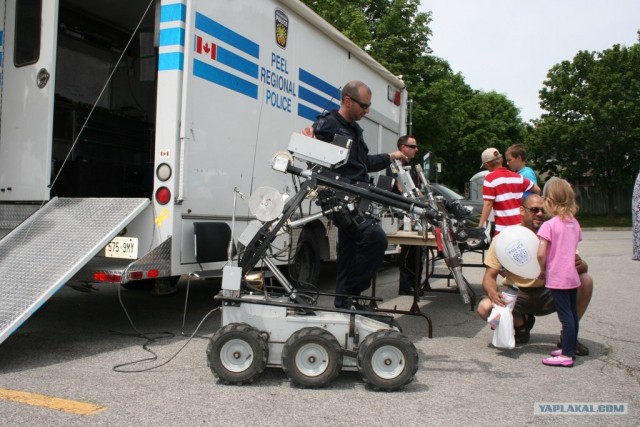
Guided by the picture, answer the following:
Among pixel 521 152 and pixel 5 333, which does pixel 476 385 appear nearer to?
pixel 5 333

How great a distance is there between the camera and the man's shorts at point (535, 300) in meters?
4.45

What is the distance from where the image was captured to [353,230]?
13.3 feet

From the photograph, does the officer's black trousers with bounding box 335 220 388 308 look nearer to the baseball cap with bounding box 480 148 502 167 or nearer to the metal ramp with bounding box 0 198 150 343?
the metal ramp with bounding box 0 198 150 343

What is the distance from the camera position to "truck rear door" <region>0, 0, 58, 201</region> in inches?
191

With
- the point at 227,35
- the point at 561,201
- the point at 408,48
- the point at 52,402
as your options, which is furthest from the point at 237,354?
the point at 408,48

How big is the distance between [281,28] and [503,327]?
352 cm

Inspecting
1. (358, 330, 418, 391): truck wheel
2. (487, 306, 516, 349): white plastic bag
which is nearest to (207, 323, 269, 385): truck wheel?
(358, 330, 418, 391): truck wheel

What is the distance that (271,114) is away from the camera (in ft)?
18.8

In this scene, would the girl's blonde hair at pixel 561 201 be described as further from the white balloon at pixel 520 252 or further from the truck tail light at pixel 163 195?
the truck tail light at pixel 163 195

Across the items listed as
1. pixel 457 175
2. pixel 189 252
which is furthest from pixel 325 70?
pixel 457 175

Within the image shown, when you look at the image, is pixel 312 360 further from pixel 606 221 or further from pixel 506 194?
pixel 606 221

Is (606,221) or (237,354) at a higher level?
(606,221)

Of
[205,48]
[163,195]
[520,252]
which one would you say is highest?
[205,48]

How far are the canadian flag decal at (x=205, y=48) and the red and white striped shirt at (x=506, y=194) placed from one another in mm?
3021
